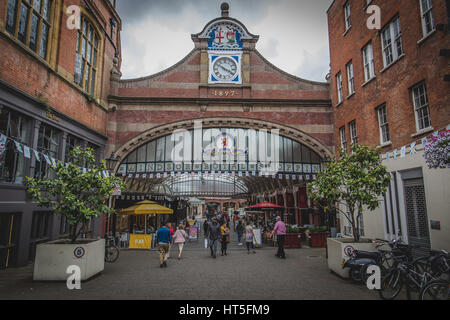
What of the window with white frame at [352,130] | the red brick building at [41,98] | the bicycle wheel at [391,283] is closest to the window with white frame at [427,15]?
the window with white frame at [352,130]

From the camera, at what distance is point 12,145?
9.85 m

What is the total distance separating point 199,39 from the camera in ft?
60.2

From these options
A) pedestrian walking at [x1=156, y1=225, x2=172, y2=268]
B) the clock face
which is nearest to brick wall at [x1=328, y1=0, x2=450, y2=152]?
the clock face

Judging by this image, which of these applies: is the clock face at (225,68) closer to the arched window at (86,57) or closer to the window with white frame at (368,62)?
the arched window at (86,57)

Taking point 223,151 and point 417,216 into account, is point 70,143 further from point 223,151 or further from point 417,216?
point 417,216

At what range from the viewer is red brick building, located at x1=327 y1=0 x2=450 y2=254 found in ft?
30.7

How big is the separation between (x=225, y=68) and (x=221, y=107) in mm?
2847

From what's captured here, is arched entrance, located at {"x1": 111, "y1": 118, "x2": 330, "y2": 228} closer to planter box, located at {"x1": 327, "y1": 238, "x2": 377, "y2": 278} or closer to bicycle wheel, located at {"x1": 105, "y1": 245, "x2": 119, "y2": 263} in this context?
bicycle wheel, located at {"x1": 105, "y1": 245, "x2": 119, "y2": 263}

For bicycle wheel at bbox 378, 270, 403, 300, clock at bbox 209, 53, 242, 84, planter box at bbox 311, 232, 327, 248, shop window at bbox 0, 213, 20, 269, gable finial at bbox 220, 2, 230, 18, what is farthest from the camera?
gable finial at bbox 220, 2, 230, 18

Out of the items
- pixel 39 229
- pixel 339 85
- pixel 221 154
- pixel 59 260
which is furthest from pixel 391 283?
pixel 339 85

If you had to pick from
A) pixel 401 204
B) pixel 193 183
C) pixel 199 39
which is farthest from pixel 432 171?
pixel 193 183

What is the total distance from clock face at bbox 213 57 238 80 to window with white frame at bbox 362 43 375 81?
781 centimetres

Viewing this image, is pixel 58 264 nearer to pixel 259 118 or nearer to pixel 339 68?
pixel 259 118

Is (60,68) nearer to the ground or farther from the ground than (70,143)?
farther from the ground
